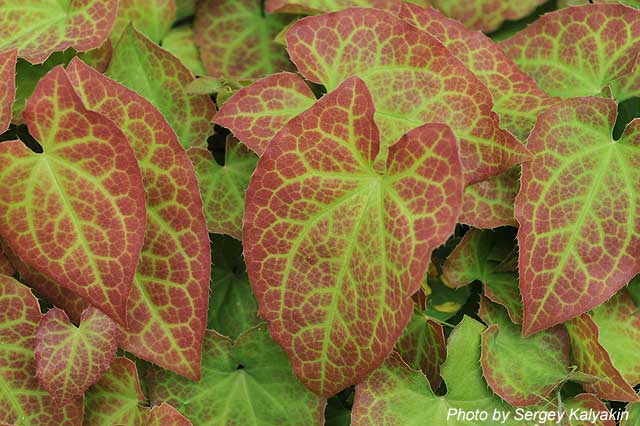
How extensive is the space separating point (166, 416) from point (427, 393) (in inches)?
14.5

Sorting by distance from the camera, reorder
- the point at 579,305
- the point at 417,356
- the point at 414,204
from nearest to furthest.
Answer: the point at 414,204 → the point at 579,305 → the point at 417,356

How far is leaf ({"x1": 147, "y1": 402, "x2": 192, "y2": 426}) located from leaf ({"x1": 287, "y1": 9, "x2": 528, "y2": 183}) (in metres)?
0.45

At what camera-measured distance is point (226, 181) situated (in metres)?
1.23

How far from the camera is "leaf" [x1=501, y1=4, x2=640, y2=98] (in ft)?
4.02

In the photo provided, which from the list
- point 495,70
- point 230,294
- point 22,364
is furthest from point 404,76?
point 22,364

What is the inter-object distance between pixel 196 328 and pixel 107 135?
28 centimetres

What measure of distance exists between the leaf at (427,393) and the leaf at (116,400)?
0.31m

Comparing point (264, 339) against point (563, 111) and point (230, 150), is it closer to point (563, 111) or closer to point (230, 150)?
point (230, 150)

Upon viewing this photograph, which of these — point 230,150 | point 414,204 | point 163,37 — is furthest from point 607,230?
point 163,37

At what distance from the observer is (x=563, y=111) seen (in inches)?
44.7

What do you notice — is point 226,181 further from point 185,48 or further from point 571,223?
point 571,223

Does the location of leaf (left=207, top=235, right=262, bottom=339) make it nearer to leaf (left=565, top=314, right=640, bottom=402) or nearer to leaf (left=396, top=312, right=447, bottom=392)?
leaf (left=396, top=312, right=447, bottom=392)

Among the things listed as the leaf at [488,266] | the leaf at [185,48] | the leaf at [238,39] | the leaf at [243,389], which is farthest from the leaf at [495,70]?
the leaf at [243,389]

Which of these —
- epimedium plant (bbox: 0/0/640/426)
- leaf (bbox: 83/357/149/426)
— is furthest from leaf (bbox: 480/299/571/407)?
leaf (bbox: 83/357/149/426)
